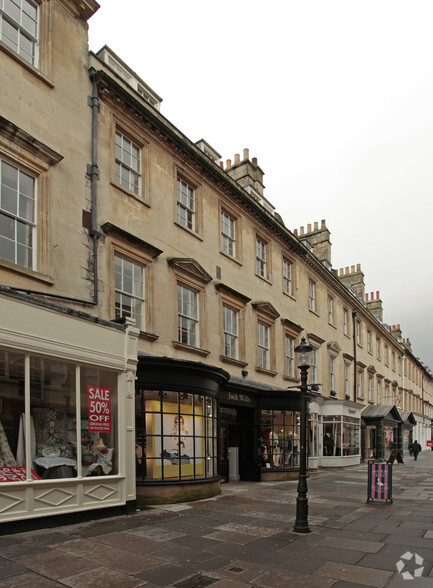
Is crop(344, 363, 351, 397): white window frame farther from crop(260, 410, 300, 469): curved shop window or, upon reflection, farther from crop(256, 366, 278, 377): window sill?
crop(260, 410, 300, 469): curved shop window

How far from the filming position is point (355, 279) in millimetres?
42406

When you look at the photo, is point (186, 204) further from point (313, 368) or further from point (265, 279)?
point (313, 368)

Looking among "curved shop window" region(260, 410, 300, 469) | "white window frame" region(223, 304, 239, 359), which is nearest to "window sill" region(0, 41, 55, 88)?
"white window frame" region(223, 304, 239, 359)

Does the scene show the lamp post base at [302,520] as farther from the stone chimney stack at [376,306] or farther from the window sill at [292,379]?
the stone chimney stack at [376,306]

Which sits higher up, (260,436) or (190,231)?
(190,231)

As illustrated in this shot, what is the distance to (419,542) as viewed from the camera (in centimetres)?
862

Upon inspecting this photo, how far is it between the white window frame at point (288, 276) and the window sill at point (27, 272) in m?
14.8

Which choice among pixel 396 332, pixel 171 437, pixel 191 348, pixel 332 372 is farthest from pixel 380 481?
pixel 396 332

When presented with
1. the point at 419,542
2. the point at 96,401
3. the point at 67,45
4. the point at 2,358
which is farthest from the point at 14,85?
the point at 419,542

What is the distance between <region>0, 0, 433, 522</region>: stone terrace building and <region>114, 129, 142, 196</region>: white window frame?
0.21 ft

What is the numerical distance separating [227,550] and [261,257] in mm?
15462

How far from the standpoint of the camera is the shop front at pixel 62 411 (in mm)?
8789

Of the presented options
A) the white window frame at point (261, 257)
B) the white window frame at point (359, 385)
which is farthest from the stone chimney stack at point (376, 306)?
the white window frame at point (261, 257)

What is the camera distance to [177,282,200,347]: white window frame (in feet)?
51.6
